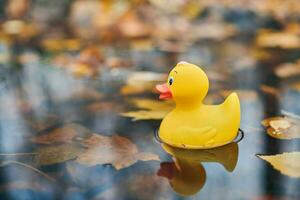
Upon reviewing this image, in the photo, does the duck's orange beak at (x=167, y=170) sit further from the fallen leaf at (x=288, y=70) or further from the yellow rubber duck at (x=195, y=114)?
the fallen leaf at (x=288, y=70)

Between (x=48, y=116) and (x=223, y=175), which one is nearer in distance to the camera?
(x=223, y=175)

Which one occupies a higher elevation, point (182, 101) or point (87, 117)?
point (182, 101)

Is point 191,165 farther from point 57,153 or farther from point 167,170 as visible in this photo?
point 57,153

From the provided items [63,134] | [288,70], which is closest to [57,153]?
[63,134]

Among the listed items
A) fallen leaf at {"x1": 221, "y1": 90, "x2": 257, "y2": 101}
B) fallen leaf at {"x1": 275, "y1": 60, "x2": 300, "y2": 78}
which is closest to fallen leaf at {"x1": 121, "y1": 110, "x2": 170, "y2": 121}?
fallen leaf at {"x1": 221, "y1": 90, "x2": 257, "y2": 101}

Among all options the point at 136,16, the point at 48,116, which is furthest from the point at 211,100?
the point at 136,16

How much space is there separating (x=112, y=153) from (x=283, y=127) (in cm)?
41

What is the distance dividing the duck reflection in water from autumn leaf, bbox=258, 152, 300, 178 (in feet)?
0.23

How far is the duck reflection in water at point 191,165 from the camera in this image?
3.35 ft

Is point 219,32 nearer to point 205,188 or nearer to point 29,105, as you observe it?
point 29,105

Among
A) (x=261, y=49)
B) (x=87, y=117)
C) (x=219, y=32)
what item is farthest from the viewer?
(x=219, y=32)

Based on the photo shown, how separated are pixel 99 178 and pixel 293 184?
37 cm

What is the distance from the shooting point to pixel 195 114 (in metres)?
1.12

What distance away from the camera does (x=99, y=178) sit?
1.04 m
